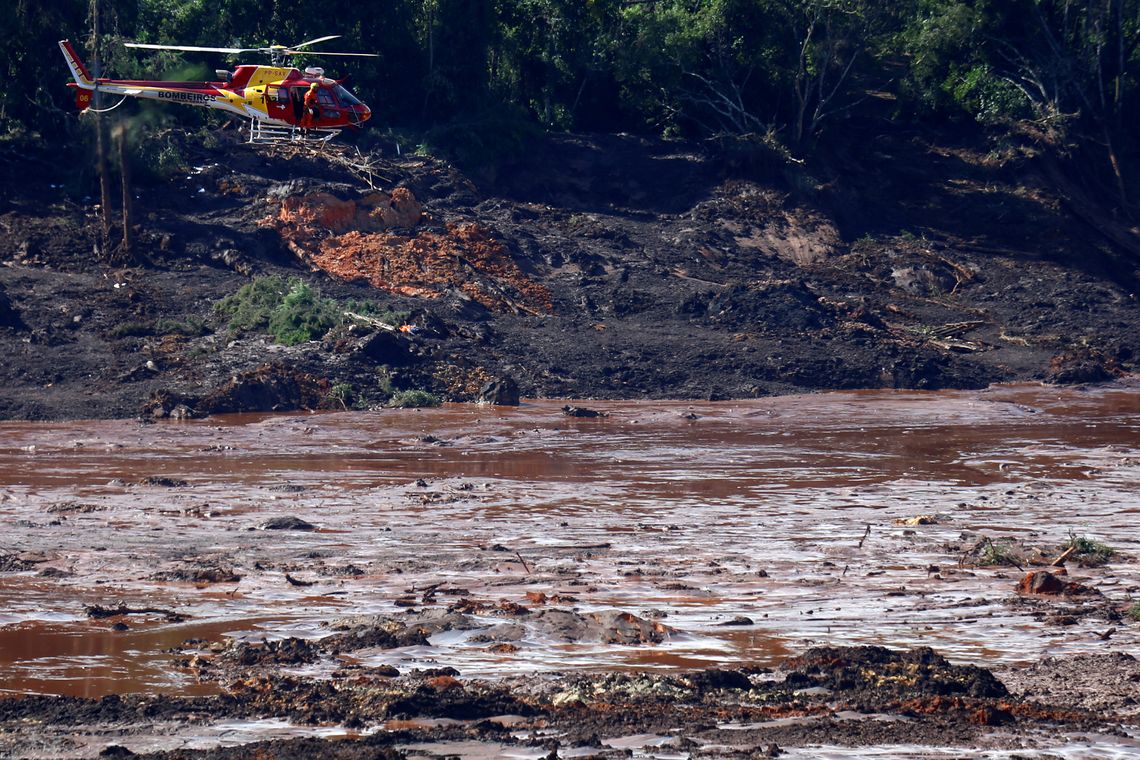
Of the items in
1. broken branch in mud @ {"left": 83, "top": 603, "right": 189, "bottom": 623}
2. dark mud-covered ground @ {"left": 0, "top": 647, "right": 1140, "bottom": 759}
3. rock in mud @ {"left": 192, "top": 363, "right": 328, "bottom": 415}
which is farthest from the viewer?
rock in mud @ {"left": 192, "top": 363, "right": 328, "bottom": 415}

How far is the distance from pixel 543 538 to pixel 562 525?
0.68 metres

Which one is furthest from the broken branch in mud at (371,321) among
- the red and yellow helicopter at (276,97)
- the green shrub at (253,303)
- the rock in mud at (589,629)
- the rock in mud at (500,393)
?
the rock in mud at (589,629)

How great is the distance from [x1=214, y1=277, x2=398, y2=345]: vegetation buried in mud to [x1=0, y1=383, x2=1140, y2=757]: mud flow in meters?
2.68

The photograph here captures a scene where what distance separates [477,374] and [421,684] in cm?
1409

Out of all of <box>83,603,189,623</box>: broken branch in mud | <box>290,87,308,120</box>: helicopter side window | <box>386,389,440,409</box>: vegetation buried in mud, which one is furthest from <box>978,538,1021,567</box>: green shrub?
<box>290,87,308,120</box>: helicopter side window

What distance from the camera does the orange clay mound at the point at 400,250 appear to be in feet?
81.9

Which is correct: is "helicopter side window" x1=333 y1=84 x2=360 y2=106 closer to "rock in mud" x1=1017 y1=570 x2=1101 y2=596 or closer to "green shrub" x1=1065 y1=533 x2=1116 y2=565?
"green shrub" x1=1065 y1=533 x2=1116 y2=565

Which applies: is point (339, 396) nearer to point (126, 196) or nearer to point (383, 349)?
point (383, 349)

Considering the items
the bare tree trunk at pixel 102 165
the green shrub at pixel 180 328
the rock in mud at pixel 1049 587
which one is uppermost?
the bare tree trunk at pixel 102 165

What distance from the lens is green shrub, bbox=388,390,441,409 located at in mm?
21031

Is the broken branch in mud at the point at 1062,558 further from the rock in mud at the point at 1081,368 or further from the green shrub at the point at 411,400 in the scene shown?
the rock in mud at the point at 1081,368

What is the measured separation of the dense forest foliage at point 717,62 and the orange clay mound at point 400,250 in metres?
3.85

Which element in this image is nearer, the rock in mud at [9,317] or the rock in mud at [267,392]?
the rock in mud at [267,392]

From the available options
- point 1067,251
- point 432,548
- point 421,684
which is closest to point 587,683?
point 421,684
